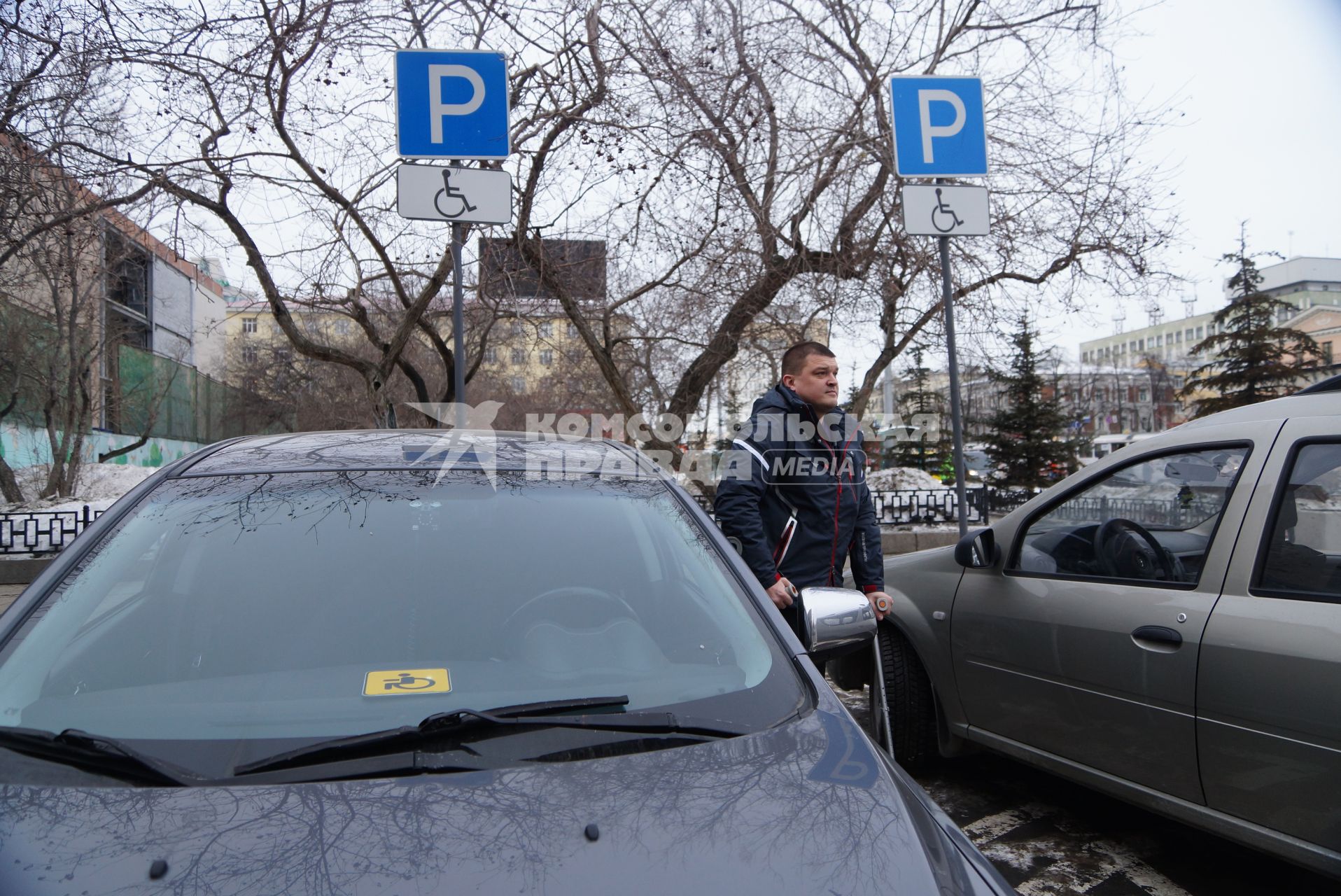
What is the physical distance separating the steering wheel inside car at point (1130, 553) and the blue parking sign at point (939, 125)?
3342mm

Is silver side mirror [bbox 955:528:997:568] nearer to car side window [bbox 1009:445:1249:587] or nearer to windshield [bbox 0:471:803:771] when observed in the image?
car side window [bbox 1009:445:1249:587]

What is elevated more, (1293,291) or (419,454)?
(1293,291)

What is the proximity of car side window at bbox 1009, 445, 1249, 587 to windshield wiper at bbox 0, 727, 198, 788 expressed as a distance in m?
2.93

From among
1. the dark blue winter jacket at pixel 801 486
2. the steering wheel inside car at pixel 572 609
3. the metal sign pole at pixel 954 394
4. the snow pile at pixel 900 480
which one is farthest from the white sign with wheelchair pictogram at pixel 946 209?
the snow pile at pixel 900 480

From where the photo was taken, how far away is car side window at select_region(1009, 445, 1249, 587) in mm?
3170

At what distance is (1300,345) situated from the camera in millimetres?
27422

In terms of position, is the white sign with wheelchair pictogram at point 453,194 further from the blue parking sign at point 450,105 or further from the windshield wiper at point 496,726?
the windshield wiper at point 496,726

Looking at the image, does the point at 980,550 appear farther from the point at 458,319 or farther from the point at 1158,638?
the point at 458,319

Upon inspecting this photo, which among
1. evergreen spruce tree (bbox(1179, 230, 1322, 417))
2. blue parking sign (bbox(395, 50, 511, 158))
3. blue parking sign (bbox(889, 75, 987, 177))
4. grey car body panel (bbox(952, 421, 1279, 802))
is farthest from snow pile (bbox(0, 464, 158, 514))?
evergreen spruce tree (bbox(1179, 230, 1322, 417))

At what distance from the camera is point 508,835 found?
4.73 feet

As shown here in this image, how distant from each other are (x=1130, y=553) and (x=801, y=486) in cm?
127

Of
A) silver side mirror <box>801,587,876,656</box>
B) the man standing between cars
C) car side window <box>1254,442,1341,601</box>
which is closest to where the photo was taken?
silver side mirror <box>801,587,876,656</box>

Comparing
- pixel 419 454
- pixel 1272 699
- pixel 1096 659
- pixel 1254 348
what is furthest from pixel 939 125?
pixel 1254 348

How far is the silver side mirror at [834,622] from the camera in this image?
2.33 m
